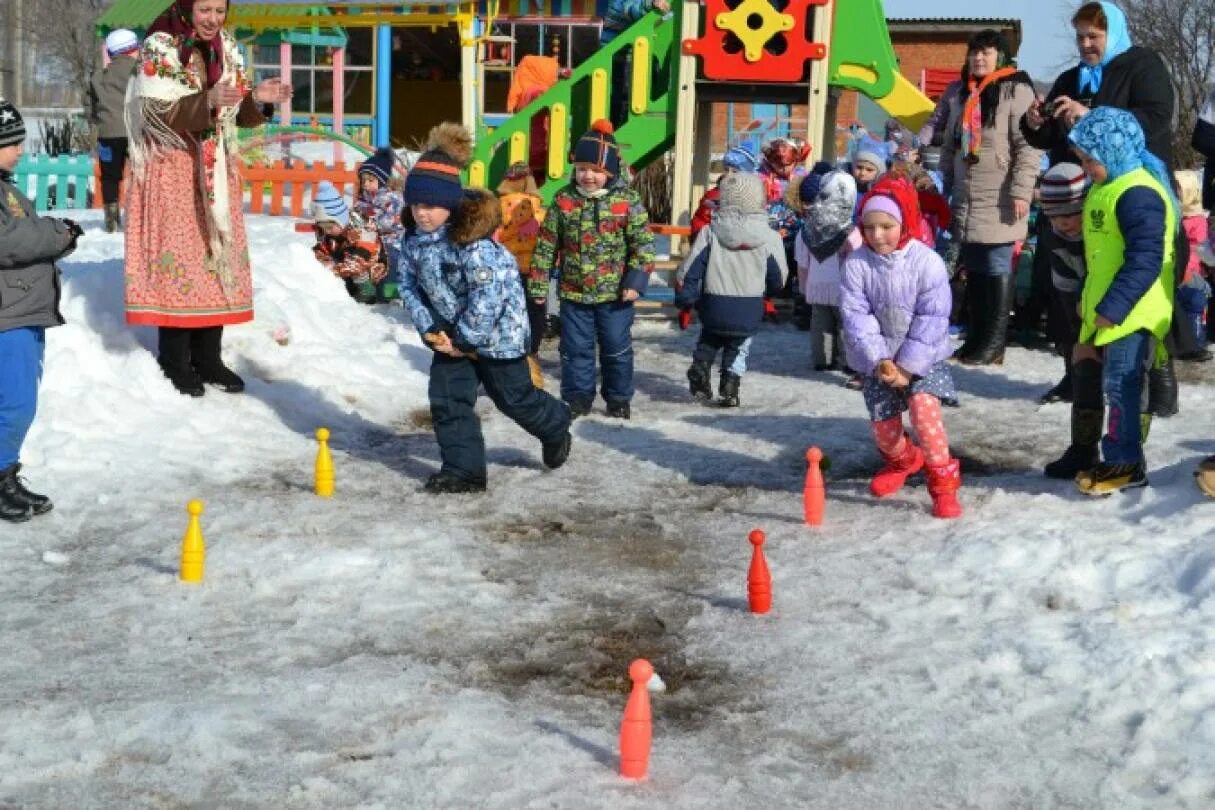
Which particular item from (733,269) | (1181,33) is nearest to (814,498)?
(733,269)

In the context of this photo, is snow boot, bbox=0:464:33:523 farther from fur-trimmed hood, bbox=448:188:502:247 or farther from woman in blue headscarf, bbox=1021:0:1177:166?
woman in blue headscarf, bbox=1021:0:1177:166

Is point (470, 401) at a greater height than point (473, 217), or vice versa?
point (473, 217)

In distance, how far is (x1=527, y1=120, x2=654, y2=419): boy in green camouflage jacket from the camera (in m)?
9.16

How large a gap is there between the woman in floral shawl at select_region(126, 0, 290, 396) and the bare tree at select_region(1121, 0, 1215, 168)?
96.8 feet

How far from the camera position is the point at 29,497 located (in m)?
6.70

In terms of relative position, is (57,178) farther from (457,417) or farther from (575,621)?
(575,621)

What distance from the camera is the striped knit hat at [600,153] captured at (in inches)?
357

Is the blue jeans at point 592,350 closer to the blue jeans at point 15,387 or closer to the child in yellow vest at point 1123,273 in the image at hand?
the child in yellow vest at point 1123,273

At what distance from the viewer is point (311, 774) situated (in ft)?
13.7

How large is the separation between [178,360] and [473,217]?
247 cm

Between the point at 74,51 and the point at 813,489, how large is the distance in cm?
4525

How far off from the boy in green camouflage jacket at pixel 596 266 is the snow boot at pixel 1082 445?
2860 millimetres

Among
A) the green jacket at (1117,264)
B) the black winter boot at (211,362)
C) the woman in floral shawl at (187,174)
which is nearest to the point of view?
the green jacket at (1117,264)

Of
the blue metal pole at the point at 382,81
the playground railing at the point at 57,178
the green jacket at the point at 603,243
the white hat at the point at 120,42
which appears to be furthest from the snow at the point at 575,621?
the blue metal pole at the point at 382,81
